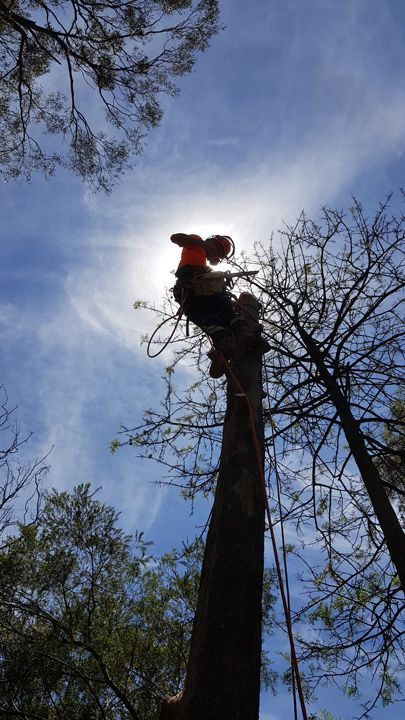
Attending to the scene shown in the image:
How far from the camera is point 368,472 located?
3832 mm

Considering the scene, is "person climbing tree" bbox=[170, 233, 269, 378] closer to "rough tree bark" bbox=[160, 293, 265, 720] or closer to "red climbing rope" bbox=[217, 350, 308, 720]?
"red climbing rope" bbox=[217, 350, 308, 720]

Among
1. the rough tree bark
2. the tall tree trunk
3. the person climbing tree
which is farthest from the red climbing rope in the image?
the tall tree trunk

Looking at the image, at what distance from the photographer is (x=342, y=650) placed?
14.2 ft

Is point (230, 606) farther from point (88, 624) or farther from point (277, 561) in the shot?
point (88, 624)

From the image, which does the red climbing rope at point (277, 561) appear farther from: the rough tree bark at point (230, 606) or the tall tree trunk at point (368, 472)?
the tall tree trunk at point (368, 472)

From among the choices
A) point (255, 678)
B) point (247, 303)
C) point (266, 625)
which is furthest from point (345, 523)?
point (255, 678)

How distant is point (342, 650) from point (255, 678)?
3335mm

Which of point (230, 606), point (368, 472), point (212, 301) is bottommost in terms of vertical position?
point (230, 606)

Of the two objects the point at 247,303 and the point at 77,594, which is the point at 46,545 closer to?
the point at 77,594

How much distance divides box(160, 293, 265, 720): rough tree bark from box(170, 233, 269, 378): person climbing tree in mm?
1062

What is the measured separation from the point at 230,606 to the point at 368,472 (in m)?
2.42

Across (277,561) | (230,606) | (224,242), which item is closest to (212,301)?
(224,242)

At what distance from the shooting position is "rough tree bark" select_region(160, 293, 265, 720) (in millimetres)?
1494

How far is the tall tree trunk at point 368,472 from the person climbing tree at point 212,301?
1.18 meters
